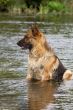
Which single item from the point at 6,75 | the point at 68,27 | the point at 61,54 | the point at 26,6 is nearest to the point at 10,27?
the point at 68,27

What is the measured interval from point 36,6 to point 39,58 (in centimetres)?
4921

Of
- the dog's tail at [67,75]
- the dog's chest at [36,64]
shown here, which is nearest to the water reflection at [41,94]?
the dog's chest at [36,64]

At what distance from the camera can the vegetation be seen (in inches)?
2424

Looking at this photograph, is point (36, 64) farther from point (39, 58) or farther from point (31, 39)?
point (31, 39)

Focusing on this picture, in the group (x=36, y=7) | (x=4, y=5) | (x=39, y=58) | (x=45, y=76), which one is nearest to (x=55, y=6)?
(x=36, y=7)

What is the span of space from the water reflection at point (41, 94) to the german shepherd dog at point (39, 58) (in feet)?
1.22

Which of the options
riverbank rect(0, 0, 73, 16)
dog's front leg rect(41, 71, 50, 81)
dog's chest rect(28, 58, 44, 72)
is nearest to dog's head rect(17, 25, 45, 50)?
dog's chest rect(28, 58, 44, 72)

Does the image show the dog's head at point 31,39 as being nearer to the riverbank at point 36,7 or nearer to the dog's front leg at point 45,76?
the dog's front leg at point 45,76

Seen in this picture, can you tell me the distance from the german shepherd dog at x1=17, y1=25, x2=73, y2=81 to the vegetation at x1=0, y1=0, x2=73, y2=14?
43509 mm

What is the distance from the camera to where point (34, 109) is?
11977 mm

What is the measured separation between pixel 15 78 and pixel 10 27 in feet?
73.5

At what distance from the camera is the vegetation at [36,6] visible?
61562mm

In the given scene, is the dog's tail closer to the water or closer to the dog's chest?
the water

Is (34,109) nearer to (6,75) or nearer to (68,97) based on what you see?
(68,97)
